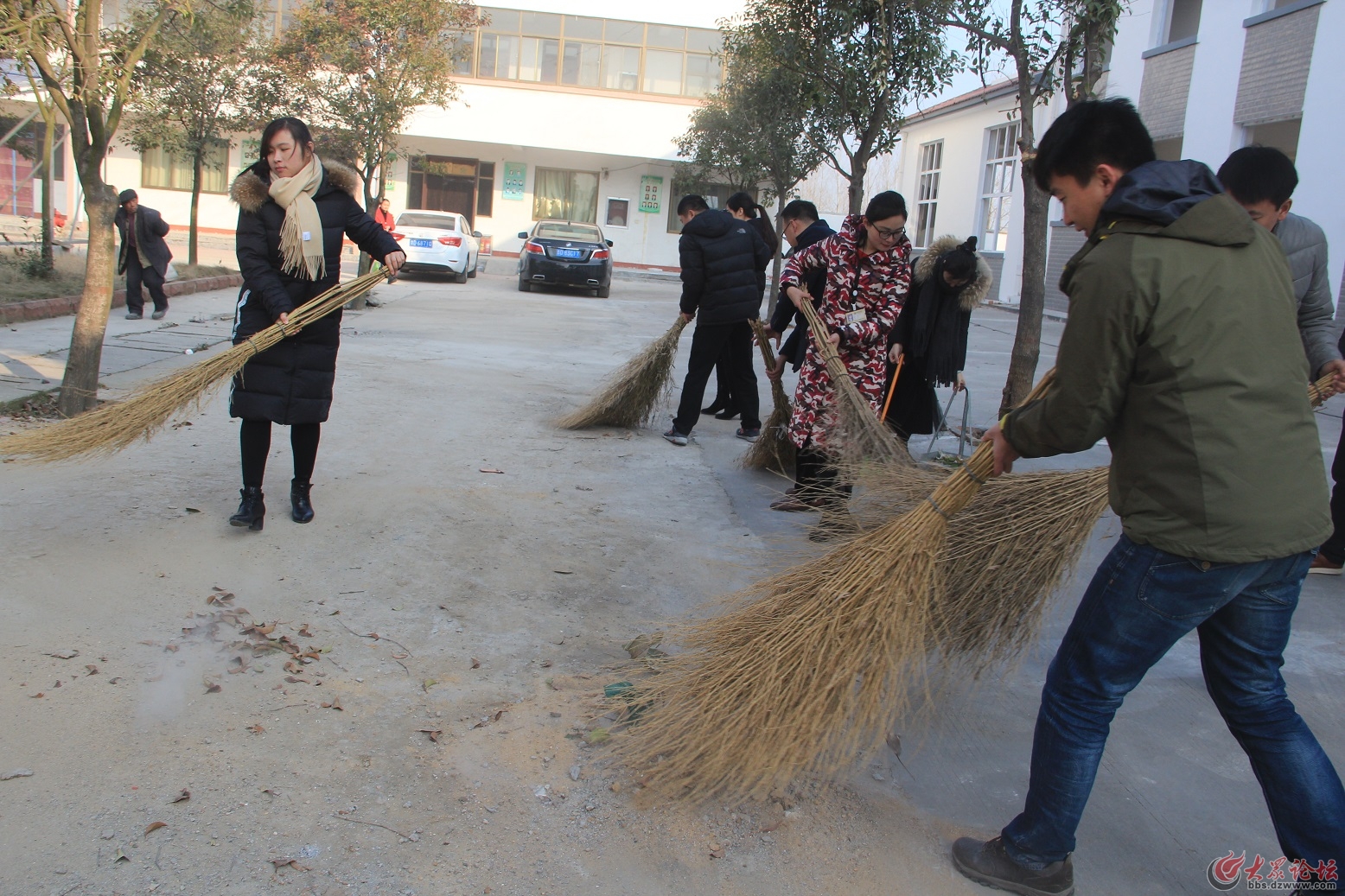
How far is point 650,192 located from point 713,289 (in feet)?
86.3

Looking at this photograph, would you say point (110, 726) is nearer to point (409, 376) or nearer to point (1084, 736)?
point (1084, 736)

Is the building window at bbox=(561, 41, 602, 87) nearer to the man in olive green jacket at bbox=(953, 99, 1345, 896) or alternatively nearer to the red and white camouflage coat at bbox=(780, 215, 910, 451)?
the red and white camouflage coat at bbox=(780, 215, 910, 451)

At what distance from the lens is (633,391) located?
22.6 feet

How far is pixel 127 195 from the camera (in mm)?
11125

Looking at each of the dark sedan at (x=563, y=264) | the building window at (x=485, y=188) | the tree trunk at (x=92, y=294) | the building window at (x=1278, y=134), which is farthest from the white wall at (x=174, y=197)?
the tree trunk at (x=92, y=294)

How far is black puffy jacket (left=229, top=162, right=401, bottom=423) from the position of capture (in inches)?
158

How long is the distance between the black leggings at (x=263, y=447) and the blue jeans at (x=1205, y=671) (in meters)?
3.18

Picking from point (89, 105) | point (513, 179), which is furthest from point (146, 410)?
point (513, 179)

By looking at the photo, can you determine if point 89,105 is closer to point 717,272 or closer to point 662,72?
point 717,272

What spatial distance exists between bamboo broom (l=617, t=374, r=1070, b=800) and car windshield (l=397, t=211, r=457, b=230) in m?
18.4

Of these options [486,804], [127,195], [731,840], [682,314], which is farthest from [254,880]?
[127,195]

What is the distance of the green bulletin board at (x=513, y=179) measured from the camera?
31.9 m

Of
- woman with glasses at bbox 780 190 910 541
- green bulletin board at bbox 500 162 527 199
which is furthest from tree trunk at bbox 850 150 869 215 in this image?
green bulletin board at bbox 500 162 527 199

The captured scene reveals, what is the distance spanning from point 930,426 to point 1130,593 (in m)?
3.31
